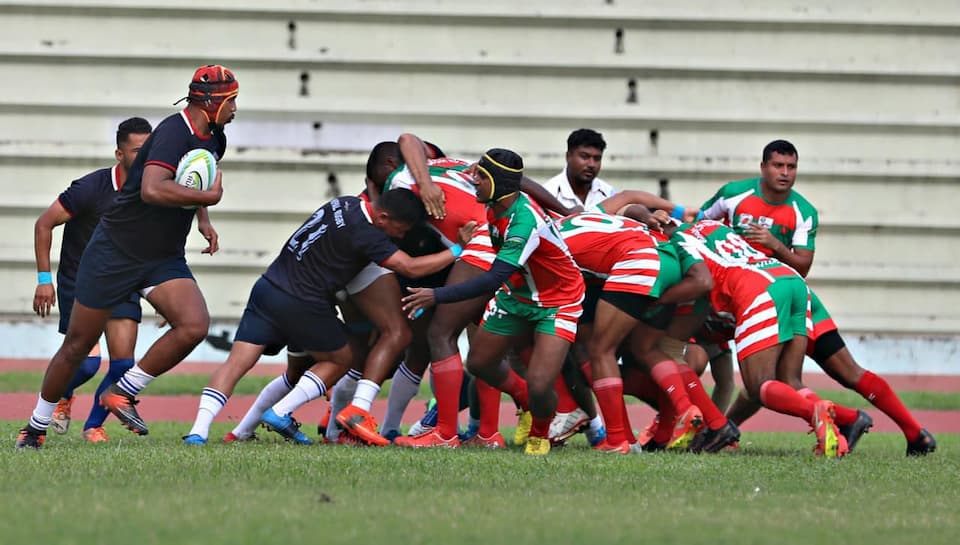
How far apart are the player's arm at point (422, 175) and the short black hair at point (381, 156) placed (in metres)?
0.13

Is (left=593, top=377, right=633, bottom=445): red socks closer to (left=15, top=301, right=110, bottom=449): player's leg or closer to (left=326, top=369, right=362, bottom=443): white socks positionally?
(left=326, top=369, right=362, bottom=443): white socks

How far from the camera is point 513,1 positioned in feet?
59.8

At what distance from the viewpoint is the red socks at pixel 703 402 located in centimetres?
909

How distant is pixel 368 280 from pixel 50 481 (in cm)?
296

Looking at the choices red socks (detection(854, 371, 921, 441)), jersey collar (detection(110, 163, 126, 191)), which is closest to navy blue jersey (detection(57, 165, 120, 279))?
jersey collar (detection(110, 163, 126, 191))

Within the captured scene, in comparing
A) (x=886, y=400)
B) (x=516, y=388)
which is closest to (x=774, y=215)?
(x=886, y=400)

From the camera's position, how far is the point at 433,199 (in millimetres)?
8875

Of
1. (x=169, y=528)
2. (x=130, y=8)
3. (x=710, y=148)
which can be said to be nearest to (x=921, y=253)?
(x=710, y=148)

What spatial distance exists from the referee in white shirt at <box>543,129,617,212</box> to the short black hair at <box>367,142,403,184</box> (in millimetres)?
1300

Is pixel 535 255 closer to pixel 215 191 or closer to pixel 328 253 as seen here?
pixel 328 253

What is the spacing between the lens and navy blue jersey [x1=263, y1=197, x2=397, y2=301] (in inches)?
338

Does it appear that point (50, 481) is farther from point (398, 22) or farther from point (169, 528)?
point (398, 22)

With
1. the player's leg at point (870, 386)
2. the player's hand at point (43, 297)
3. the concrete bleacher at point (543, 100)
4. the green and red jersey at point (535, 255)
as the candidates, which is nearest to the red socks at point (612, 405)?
the green and red jersey at point (535, 255)

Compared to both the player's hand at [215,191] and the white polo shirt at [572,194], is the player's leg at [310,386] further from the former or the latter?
the white polo shirt at [572,194]
